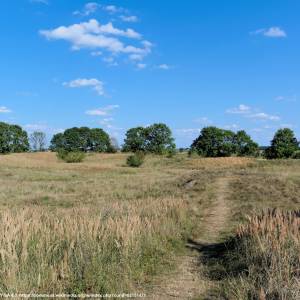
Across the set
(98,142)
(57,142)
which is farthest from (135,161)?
(57,142)

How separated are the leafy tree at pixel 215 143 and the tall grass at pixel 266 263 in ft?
296

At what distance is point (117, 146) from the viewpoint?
130 metres

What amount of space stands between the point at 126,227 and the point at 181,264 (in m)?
1.25

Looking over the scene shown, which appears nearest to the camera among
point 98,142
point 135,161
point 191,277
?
point 191,277

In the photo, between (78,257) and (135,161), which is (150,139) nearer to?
(135,161)

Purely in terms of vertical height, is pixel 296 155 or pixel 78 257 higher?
pixel 296 155

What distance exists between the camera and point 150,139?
11531 cm

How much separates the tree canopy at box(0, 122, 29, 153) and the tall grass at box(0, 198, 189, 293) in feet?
386

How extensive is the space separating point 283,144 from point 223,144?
1902cm

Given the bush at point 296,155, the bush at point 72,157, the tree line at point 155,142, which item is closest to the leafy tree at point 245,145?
the tree line at point 155,142

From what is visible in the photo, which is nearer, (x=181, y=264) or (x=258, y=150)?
(x=181, y=264)

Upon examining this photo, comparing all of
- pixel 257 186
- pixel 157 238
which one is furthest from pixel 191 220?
pixel 257 186

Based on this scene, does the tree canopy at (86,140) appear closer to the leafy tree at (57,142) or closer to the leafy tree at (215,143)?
the leafy tree at (57,142)

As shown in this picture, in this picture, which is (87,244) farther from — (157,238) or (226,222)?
(226,222)
